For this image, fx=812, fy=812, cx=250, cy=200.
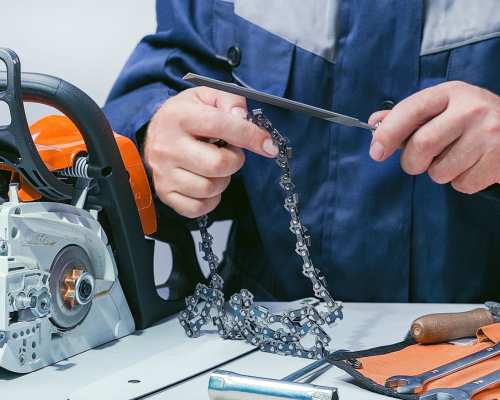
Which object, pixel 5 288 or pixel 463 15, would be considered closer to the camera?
pixel 5 288

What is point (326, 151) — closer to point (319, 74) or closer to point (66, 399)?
point (319, 74)

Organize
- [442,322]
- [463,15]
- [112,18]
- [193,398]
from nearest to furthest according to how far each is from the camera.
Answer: [193,398] → [442,322] → [463,15] → [112,18]

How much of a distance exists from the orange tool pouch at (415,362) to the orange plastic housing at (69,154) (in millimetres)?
339

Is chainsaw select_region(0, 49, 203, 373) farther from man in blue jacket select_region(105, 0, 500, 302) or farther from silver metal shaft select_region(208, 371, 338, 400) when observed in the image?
silver metal shaft select_region(208, 371, 338, 400)

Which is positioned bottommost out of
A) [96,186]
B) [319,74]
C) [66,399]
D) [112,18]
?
[66,399]

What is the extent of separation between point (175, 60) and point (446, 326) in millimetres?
595

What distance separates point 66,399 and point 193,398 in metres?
0.12

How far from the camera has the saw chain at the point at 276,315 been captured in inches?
34.5

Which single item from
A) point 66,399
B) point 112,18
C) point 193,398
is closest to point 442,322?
point 193,398

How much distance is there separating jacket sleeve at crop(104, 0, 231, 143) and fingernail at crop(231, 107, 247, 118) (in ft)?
0.85

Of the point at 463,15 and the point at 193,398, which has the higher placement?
the point at 463,15

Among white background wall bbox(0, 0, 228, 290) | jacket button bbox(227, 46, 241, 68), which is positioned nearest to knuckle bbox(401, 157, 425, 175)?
jacket button bbox(227, 46, 241, 68)

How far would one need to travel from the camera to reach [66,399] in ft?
2.46

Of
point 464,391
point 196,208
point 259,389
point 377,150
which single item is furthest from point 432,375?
point 196,208
